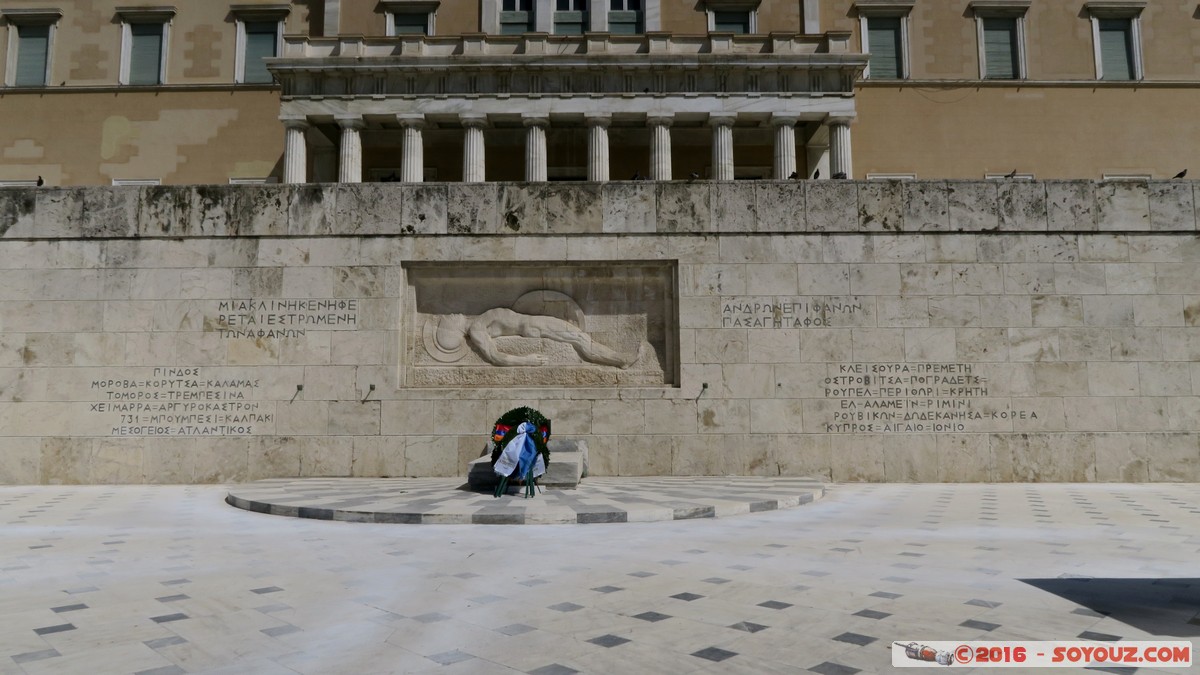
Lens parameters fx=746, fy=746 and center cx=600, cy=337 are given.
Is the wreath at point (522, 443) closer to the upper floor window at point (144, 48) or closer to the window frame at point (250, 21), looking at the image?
the window frame at point (250, 21)

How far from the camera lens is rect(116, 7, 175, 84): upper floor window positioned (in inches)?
1601

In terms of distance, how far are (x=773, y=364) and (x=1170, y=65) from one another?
132 feet

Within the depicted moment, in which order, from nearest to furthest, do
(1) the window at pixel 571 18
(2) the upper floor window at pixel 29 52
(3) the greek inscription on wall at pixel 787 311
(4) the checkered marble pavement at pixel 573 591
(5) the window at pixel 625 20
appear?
(4) the checkered marble pavement at pixel 573 591, (3) the greek inscription on wall at pixel 787 311, (1) the window at pixel 571 18, (5) the window at pixel 625 20, (2) the upper floor window at pixel 29 52

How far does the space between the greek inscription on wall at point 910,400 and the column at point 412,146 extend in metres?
26.4

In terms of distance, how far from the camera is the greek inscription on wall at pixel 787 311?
631 inches

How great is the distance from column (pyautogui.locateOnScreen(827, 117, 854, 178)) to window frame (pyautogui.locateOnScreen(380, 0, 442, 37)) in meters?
21.7

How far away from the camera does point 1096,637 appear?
5203 millimetres

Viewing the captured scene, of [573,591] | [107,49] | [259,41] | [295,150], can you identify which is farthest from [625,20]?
[573,591]

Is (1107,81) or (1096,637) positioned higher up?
(1107,81)

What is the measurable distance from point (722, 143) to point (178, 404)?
27.8 metres

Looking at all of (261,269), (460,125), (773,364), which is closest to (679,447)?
(773,364)

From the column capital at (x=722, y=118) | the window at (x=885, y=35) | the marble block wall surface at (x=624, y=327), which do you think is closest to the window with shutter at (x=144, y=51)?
the marble block wall surface at (x=624, y=327)

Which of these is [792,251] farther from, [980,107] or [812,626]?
[980,107]

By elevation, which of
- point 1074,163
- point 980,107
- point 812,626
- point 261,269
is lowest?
point 812,626
